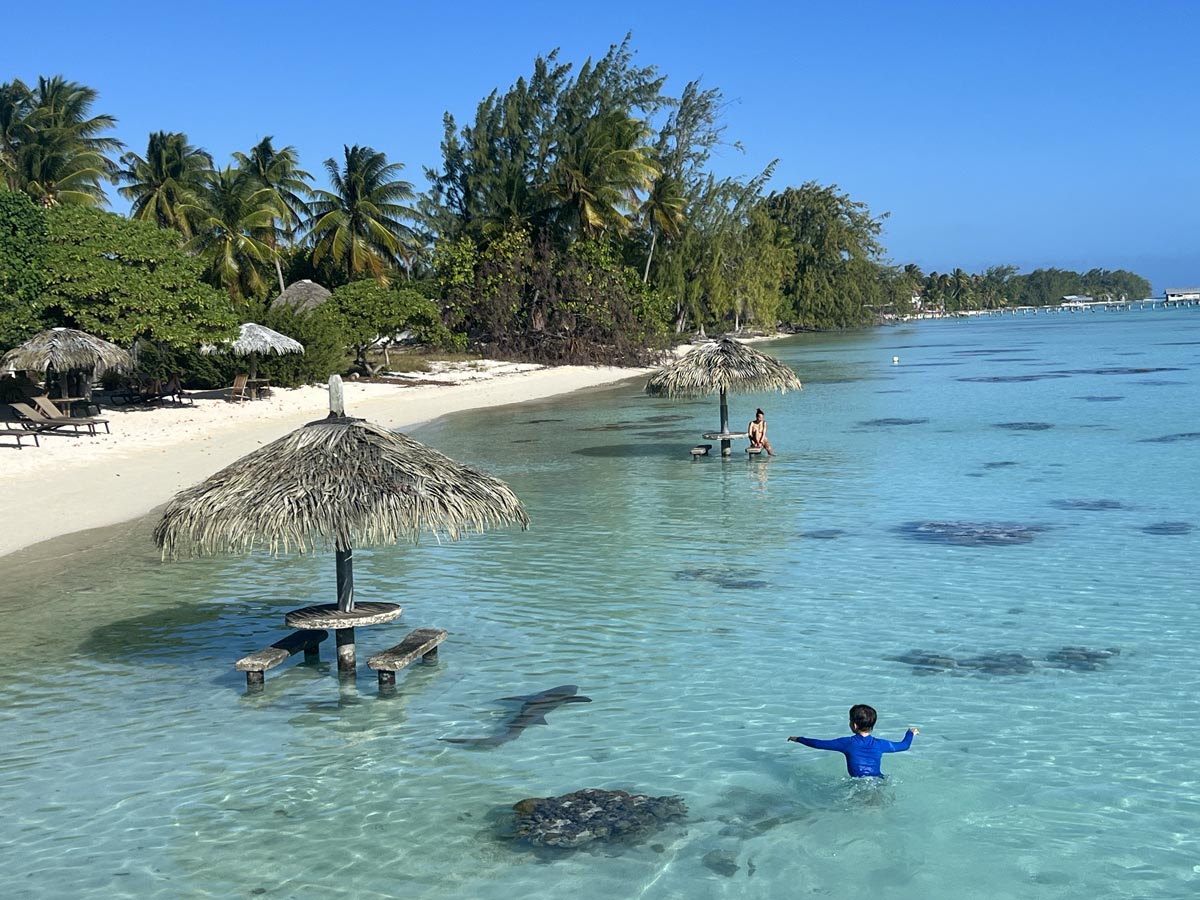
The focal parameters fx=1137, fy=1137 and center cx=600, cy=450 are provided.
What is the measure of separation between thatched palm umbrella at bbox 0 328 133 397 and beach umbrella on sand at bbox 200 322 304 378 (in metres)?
6.07

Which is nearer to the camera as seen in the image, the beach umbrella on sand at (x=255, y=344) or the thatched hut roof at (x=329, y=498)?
the thatched hut roof at (x=329, y=498)

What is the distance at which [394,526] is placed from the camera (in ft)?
28.9

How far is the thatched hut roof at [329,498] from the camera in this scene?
28.6 feet

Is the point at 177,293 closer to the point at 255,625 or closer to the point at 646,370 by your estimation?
the point at 255,625

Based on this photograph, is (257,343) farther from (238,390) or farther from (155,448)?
(155,448)

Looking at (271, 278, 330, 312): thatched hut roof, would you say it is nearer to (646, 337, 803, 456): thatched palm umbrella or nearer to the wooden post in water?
(646, 337, 803, 456): thatched palm umbrella

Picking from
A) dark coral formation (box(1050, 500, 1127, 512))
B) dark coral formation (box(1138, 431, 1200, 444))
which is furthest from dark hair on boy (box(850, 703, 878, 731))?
dark coral formation (box(1138, 431, 1200, 444))

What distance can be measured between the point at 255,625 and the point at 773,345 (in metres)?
79.4

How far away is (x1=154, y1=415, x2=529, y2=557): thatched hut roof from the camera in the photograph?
8.70 m

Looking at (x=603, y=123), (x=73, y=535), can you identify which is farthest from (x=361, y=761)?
(x=603, y=123)

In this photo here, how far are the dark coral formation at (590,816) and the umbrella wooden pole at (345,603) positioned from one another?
289 cm

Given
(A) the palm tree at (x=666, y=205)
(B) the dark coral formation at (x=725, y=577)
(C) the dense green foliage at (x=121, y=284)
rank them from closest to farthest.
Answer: (B) the dark coral formation at (x=725, y=577)
(C) the dense green foliage at (x=121, y=284)
(A) the palm tree at (x=666, y=205)

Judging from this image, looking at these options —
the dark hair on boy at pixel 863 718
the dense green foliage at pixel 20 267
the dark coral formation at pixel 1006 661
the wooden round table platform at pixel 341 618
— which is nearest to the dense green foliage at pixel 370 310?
the dense green foliage at pixel 20 267

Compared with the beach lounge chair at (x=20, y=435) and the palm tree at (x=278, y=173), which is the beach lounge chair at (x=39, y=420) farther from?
the palm tree at (x=278, y=173)
